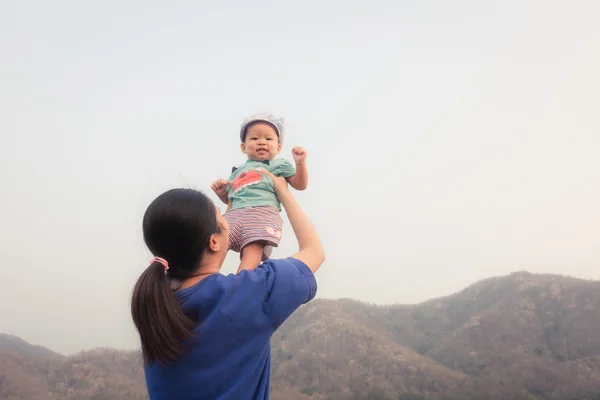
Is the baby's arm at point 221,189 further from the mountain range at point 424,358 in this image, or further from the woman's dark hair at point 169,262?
the mountain range at point 424,358

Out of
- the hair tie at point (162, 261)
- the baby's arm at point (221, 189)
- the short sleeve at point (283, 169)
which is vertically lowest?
the hair tie at point (162, 261)

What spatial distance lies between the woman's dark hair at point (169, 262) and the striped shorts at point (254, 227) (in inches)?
24.5

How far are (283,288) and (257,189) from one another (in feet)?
3.42

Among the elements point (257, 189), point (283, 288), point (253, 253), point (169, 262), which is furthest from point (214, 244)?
point (257, 189)

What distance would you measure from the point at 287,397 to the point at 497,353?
10293 millimetres

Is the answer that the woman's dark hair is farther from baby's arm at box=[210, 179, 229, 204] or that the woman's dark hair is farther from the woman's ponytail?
baby's arm at box=[210, 179, 229, 204]

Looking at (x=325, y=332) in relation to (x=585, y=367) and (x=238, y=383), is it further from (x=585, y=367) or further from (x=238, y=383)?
(x=238, y=383)

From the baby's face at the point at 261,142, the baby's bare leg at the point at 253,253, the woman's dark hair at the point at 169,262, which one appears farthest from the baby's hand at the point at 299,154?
the woman's dark hair at the point at 169,262

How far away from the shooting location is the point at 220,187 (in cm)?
275

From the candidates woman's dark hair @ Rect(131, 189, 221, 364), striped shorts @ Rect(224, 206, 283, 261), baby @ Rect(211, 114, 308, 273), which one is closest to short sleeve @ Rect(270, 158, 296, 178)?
baby @ Rect(211, 114, 308, 273)

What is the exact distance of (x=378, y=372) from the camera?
832 inches

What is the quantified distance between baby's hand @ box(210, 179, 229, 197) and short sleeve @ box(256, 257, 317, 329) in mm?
1238

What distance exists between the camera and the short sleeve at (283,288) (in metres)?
1.47

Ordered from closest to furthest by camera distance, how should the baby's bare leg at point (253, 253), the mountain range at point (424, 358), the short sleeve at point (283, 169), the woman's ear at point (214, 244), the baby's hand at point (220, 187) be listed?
the woman's ear at point (214, 244) < the baby's bare leg at point (253, 253) < the short sleeve at point (283, 169) < the baby's hand at point (220, 187) < the mountain range at point (424, 358)
